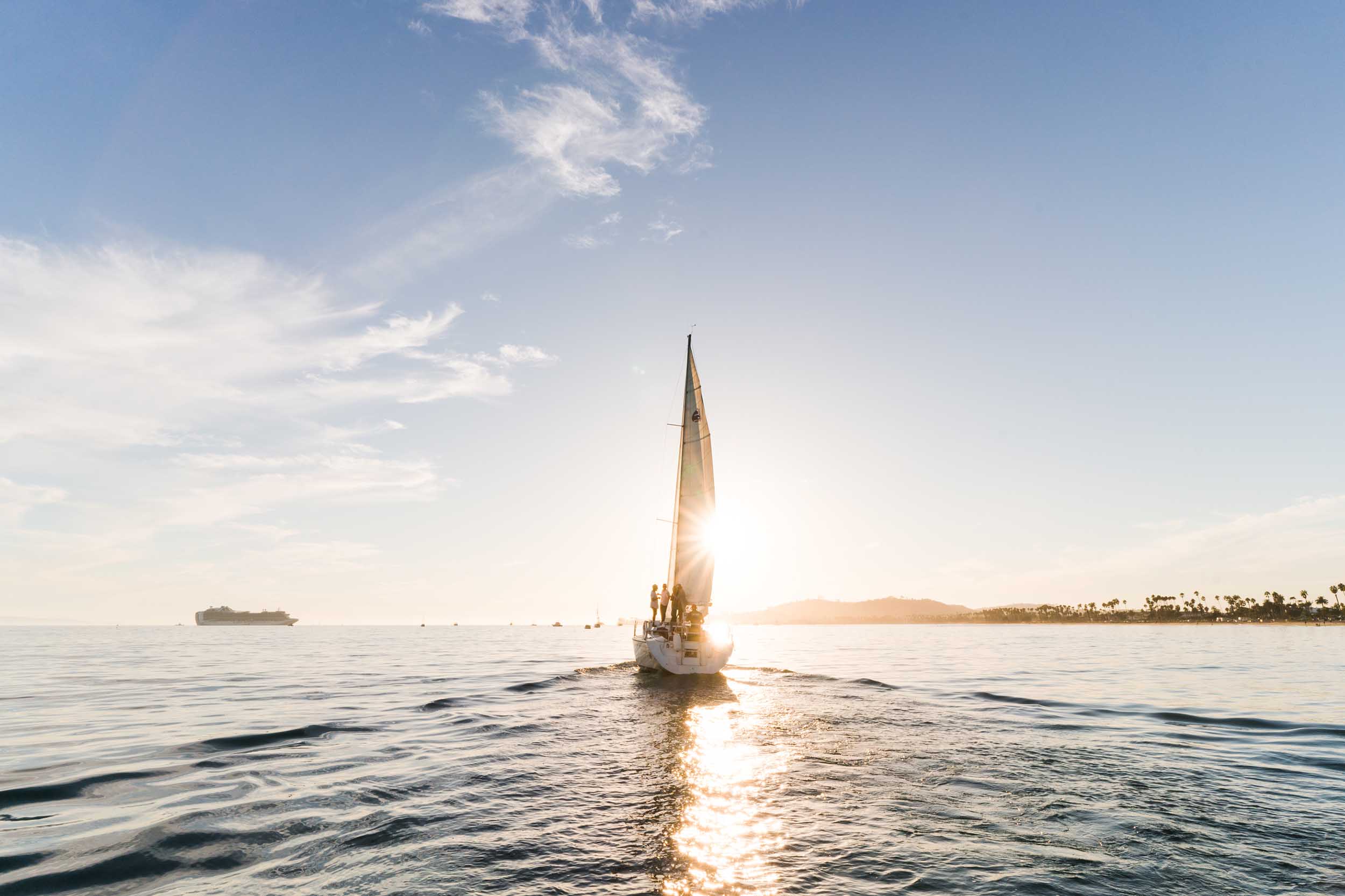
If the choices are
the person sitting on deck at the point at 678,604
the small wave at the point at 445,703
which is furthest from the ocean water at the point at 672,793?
the person sitting on deck at the point at 678,604

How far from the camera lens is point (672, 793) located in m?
12.3

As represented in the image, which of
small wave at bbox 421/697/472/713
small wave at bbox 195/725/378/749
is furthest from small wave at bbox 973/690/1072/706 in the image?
small wave at bbox 195/725/378/749

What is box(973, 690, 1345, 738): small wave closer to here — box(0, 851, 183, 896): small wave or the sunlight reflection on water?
the sunlight reflection on water

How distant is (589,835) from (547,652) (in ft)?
212

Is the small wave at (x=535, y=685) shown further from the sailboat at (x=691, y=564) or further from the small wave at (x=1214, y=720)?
the small wave at (x=1214, y=720)

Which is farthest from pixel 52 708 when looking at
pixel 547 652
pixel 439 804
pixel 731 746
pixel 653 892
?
pixel 547 652

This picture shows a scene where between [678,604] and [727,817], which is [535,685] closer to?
[678,604]

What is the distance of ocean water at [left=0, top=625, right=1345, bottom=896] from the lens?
8562 millimetres

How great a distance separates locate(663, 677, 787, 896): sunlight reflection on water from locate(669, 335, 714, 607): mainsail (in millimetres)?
18195

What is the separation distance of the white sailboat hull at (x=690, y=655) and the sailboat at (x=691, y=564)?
1.0 inches

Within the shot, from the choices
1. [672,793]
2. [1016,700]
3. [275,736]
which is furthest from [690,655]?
[672,793]

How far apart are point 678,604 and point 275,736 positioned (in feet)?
63.5

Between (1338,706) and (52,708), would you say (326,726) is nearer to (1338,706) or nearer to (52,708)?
(52,708)

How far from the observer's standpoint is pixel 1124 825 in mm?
10445
